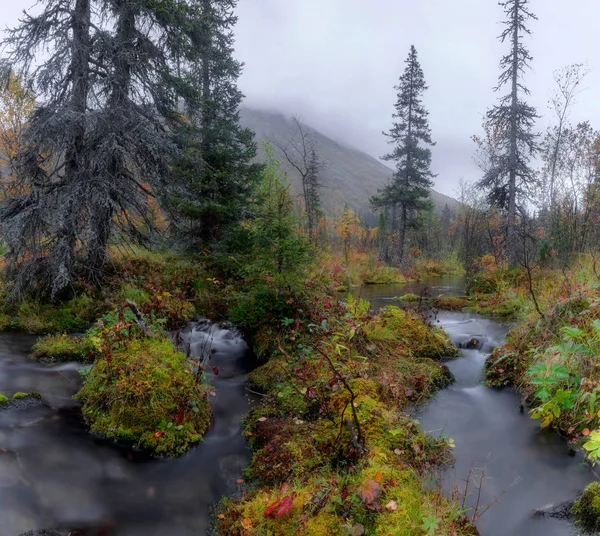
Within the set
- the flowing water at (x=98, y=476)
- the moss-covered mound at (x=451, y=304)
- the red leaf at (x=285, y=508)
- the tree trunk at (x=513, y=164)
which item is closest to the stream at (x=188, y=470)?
the flowing water at (x=98, y=476)

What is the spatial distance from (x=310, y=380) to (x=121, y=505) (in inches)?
110

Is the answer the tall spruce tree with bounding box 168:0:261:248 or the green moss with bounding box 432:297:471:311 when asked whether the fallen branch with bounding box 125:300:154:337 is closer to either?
the tall spruce tree with bounding box 168:0:261:248

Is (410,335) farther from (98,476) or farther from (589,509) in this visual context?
(98,476)

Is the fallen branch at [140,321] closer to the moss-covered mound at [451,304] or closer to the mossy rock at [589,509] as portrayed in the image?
the mossy rock at [589,509]

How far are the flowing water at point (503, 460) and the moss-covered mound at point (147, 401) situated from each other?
3.25 m

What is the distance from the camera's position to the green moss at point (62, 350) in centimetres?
717

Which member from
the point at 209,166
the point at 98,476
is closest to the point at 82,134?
the point at 209,166

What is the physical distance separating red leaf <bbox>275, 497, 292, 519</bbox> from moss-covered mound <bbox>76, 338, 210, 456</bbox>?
210 cm

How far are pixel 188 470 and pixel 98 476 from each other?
1.00m

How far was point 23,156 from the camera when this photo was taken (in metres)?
8.91

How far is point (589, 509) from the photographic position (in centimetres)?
343

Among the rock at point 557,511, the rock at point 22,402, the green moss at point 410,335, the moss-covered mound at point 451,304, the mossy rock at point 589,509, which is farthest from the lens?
the moss-covered mound at point 451,304

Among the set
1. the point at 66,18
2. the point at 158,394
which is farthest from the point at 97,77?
the point at 158,394

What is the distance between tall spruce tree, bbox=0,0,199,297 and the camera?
345 inches
